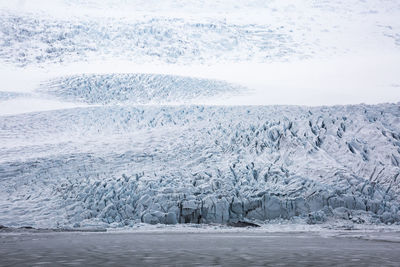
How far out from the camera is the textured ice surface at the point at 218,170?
12.1 metres

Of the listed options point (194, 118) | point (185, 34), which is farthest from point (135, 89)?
point (185, 34)

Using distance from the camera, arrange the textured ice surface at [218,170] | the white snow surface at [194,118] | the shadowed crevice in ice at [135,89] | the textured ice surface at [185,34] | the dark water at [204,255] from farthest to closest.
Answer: the textured ice surface at [185,34]
the shadowed crevice in ice at [135,89]
the white snow surface at [194,118]
the textured ice surface at [218,170]
the dark water at [204,255]

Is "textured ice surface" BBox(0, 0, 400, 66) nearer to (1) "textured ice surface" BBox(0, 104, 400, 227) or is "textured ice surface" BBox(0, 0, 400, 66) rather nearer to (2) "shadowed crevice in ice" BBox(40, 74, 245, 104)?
(2) "shadowed crevice in ice" BBox(40, 74, 245, 104)

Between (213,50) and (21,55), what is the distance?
1141 centimetres

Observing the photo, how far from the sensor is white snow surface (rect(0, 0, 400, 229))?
12.2m

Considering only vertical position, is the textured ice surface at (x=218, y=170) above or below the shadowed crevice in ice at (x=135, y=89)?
below

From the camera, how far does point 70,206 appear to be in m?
12.5

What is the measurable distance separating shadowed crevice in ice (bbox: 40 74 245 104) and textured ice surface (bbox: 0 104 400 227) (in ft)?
17.3

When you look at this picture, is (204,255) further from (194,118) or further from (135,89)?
(135,89)

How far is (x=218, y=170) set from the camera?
44.2 feet

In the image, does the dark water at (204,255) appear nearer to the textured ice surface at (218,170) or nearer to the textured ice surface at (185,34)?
the textured ice surface at (218,170)

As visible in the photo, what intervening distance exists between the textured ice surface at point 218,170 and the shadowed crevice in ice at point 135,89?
17.3ft

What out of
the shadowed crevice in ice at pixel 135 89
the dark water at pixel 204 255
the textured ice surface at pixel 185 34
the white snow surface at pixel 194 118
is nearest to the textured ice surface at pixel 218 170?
the white snow surface at pixel 194 118

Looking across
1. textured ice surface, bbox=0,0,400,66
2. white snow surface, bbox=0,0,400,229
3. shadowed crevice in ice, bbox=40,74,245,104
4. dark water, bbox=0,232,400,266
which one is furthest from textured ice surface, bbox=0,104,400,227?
textured ice surface, bbox=0,0,400,66
